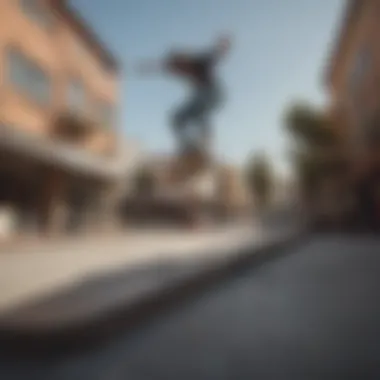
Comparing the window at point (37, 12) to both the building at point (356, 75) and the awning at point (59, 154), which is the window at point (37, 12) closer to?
the awning at point (59, 154)

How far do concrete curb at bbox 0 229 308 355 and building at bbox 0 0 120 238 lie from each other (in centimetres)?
44

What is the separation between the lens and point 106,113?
7.34ft

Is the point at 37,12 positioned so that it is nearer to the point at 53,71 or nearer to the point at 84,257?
the point at 53,71

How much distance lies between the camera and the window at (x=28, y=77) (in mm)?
1798

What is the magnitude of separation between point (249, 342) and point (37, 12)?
5.37 feet

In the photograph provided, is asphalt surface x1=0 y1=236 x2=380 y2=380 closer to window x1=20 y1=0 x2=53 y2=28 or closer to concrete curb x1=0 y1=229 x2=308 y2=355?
concrete curb x1=0 y1=229 x2=308 y2=355

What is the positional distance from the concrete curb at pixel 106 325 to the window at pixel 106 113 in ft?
2.91

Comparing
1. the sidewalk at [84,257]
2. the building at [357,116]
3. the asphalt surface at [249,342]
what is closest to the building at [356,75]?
the building at [357,116]

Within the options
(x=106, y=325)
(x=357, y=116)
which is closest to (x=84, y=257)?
(x=106, y=325)

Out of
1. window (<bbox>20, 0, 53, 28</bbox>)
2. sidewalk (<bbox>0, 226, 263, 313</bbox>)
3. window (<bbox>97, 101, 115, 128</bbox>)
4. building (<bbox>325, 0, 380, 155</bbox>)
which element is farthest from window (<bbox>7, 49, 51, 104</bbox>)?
building (<bbox>325, 0, 380, 155</bbox>)

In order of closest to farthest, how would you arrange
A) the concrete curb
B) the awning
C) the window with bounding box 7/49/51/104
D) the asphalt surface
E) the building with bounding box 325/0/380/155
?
the awning, the window with bounding box 7/49/51/104, the asphalt surface, the concrete curb, the building with bounding box 325/0/380/155

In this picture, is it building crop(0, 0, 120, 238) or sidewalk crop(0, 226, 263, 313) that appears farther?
sidewalk crop(0, 226, 263, 313)

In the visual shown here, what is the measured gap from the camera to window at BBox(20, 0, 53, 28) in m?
1.74

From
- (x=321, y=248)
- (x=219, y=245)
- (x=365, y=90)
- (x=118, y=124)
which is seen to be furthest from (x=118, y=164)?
(x=321, y=248)
